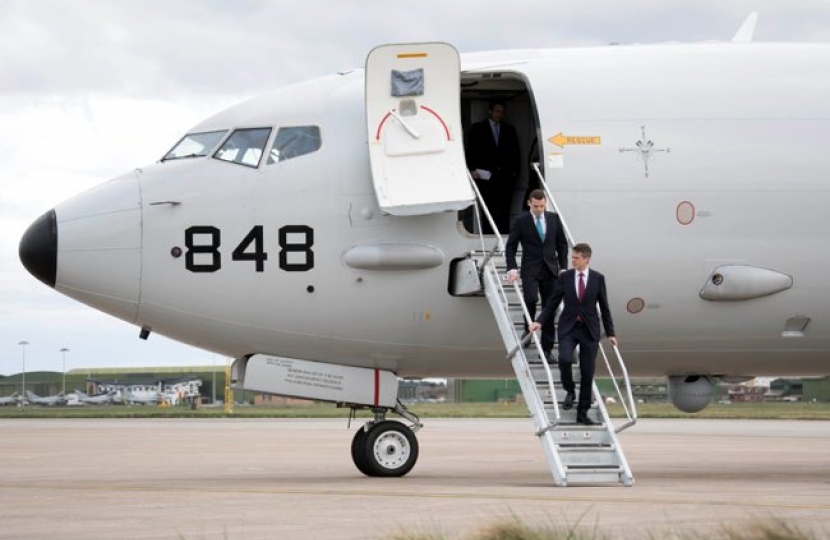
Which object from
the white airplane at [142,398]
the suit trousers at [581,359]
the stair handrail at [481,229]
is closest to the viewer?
the suit trousers at [581,359]

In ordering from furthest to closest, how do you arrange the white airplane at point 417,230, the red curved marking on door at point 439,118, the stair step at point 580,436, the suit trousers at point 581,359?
the red curved marking on door at point 439,118, the white airplane at point 417,230, the suit trousers at point 581,359, the stair step at point 580,436

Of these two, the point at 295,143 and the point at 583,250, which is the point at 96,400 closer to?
the point at 295,143

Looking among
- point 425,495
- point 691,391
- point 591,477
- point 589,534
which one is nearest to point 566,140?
point 691,391

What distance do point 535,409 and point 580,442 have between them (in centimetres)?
71

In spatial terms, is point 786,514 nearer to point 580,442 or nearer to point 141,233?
point 580,442

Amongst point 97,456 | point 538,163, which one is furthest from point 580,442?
point 97,456

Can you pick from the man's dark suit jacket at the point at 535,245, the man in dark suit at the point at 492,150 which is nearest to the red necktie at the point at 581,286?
the man's dark suit jacket at the point at 535,245

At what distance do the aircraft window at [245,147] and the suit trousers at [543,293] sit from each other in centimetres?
430

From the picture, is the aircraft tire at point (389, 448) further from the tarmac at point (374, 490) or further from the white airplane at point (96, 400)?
the white airplane at point (96, 400)

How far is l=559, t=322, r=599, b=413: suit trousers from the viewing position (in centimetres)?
1828

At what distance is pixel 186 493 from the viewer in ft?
58.0

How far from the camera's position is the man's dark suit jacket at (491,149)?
70.2ft

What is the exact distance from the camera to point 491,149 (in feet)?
70.3

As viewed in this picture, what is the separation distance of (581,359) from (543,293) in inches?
56.3
